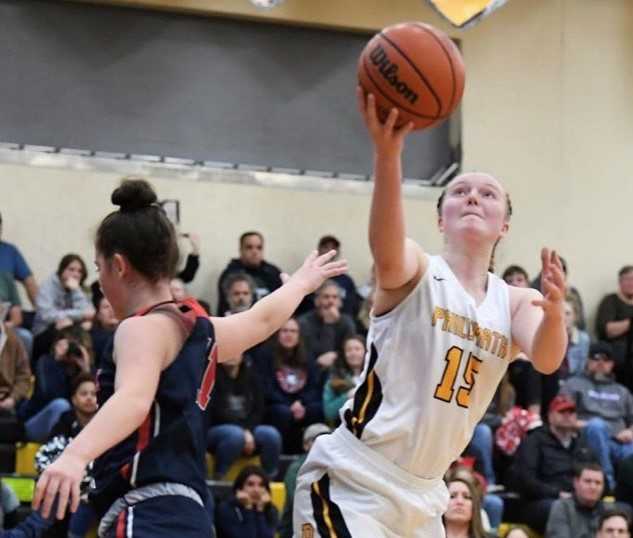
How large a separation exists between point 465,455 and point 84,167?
5305 millimetres

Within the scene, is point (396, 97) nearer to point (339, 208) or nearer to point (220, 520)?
point (220, 520)

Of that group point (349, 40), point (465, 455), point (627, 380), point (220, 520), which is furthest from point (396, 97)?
point (349, 40)

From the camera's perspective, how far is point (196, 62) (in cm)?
1455

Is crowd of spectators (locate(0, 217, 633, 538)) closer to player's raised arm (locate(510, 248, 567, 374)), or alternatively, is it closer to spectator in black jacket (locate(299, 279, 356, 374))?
spectator in black jacket (locate(299, 279, 356, 374))

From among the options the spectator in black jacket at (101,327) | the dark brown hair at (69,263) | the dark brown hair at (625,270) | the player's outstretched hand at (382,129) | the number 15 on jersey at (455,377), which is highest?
the dark brown hair at (625,270)

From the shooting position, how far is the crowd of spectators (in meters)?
9.95

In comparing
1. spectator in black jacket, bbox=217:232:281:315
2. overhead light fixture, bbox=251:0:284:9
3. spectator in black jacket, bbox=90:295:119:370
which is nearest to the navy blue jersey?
spectator in black jacket, bbox=90:295:119:370

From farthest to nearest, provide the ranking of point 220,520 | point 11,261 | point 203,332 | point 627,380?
point 627,380 → point 11,261 → point 220,520 → point 203,332

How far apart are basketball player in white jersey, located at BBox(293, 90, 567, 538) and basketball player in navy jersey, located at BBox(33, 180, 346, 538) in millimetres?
832

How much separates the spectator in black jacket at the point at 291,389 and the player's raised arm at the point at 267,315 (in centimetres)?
646

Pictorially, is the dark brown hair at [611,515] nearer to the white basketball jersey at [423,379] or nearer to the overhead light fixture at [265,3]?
the white basketball jersey at [423,379]

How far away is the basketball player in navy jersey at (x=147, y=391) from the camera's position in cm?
389

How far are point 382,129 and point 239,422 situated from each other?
278 inches

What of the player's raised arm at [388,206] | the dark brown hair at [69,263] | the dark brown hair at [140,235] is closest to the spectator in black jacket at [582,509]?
the dark brown hair at [69,263]
